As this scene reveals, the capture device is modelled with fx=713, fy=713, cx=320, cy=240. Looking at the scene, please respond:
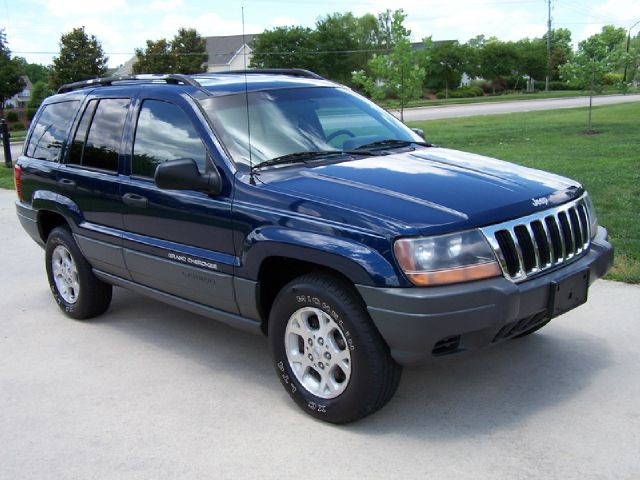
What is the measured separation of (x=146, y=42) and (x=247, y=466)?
59.7 m

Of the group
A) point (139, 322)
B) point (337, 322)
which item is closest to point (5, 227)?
point (139, 322)

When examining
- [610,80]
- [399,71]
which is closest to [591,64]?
[399,71]

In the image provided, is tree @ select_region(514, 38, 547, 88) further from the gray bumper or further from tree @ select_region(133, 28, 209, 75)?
the gray bumper

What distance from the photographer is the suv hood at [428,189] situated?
3543 mm

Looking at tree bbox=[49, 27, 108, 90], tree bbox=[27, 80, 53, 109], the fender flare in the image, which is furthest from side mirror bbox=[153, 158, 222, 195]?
tree bbox=[27, 80, 53, 109]

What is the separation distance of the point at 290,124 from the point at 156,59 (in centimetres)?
5554

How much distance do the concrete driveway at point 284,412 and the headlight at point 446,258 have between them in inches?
34.4

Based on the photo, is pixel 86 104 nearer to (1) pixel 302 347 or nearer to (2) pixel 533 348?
(1) pixel 302 347

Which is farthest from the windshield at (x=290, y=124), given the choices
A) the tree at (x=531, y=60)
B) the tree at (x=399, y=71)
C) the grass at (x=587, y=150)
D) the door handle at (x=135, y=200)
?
the tree at (x=531, y=60)

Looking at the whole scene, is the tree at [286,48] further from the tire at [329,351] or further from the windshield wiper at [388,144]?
the tire at [329,351]

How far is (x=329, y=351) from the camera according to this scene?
150 inches

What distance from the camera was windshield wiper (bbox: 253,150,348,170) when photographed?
432 centimetres

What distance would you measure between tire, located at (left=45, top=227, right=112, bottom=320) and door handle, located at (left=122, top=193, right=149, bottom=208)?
1013 millimetres

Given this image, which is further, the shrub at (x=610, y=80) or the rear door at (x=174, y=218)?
the shrub at (x=610, y=80)
